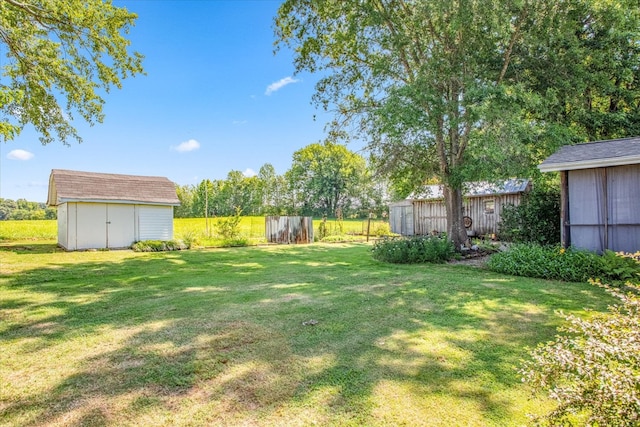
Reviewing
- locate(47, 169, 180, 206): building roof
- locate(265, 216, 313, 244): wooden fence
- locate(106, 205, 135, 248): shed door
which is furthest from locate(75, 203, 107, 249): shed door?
locate(265, 216, 313, 244): wooden fence

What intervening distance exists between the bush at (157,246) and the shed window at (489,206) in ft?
50.0

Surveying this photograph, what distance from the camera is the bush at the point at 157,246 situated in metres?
13.9

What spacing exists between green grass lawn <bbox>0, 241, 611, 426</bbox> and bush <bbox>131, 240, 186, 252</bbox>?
7.32 meters

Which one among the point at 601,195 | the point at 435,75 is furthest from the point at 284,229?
the point at 601,195

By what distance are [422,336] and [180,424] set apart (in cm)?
259

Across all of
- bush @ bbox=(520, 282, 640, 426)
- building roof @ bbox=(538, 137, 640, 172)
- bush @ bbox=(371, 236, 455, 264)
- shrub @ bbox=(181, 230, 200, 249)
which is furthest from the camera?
shrub @ bbox=(181, 230, 200, 249)

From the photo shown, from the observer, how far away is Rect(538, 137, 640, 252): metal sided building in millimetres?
7156

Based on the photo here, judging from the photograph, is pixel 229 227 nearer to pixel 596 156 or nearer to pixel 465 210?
pixel 465 210

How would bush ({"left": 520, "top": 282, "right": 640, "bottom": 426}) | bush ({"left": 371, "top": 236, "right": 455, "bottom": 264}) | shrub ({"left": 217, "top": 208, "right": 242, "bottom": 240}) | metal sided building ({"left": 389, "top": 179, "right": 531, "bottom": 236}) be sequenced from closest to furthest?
bush ({"left": 520, "top": 282, "right": 640, "bottom": 426}) < bush ({"left": 371, "top": 236, "right": 455, "bottom": 264}) < metal sided building ({"left": 389, "top": 179, "right": 531, "bottom": 236}) < shrub ({"left": 217, "top": 208, "right": 242, "bottom": 240})

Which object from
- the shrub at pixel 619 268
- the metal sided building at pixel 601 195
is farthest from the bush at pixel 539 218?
the shrub at pixel 619 268

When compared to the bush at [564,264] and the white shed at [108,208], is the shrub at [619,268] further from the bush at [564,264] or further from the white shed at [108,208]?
the white shed at [108,208]

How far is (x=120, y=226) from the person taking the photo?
15.0m

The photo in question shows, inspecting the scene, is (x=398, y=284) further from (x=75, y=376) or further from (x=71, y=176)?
(x=71, y=176)

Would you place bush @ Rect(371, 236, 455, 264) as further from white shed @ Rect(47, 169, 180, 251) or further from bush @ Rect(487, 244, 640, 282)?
white shed @ Rect(47, 169, 180, 251)
